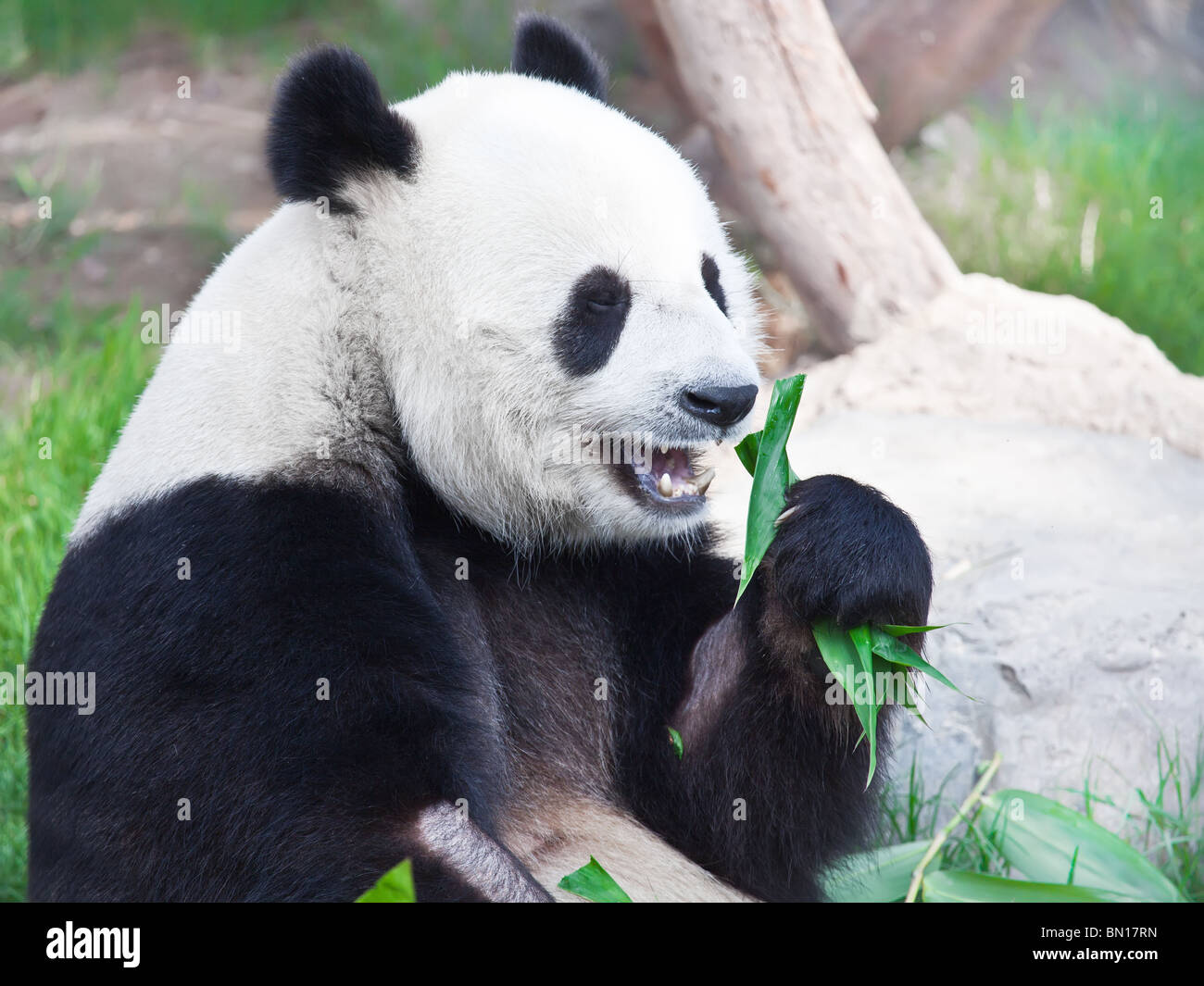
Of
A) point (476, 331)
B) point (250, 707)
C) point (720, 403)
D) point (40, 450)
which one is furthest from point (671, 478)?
point (40, 450)

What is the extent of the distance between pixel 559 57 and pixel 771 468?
1211 millimetres

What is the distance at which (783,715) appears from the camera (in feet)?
9.91

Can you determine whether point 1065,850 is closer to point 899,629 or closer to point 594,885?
point 899,629

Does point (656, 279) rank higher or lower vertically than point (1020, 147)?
lower

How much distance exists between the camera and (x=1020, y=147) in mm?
7703

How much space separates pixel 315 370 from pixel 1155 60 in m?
9.02

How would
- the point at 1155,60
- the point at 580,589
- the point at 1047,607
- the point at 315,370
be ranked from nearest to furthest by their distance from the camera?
the point at 315,370
the point at 580,589
the point at 1047,607
the point at 1155,60

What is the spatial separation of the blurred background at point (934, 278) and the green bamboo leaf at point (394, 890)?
5.52ft

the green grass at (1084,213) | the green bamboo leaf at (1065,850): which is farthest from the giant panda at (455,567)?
the green grass at (1084,213)

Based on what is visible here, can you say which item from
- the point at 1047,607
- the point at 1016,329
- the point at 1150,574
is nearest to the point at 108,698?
the point at 1047,607

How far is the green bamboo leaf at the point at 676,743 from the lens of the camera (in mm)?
3090

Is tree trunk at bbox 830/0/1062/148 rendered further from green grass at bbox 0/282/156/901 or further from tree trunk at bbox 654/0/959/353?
green grass at bbox 0/282/156/901

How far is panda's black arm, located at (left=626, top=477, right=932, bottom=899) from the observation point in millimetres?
2828
